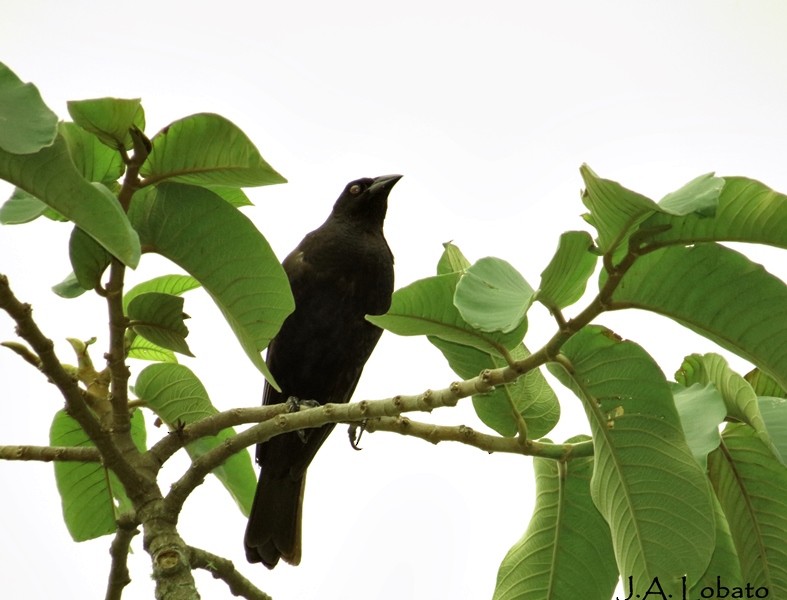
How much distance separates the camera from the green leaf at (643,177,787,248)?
1.53 m

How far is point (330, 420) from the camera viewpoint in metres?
1.95

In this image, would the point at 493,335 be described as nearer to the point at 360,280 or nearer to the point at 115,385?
the point at 115,385

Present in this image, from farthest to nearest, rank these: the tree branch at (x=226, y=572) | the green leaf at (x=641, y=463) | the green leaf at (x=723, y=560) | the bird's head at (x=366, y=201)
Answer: the bird's head at (x=366, y=201)
the tree branch at (x=226, y=572)
the green leaf at (x=723, y=560)
the green leaf at (x=641, y=463)

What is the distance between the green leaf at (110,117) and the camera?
174cm

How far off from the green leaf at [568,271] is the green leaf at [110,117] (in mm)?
788

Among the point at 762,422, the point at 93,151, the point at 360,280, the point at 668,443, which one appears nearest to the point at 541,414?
the point at 668,443

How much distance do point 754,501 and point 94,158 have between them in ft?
4.80

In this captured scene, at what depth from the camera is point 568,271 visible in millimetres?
1616

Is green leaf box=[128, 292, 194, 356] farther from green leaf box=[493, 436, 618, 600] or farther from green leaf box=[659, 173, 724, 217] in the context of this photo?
green leaf box=[659, 173, 724, 217]

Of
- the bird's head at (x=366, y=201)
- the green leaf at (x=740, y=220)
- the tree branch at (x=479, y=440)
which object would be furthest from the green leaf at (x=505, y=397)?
the bird's head at (x=366, y=201)

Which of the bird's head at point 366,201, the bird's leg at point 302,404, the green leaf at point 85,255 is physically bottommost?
the green leaf at point 85,255

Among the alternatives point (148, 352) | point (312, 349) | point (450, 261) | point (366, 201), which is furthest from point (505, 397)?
point (366, 201)

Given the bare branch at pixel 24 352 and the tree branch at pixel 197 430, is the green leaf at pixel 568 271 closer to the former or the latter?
the tree branch at pixel 197 430

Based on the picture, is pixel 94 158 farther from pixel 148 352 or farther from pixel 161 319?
pixel 148 352
